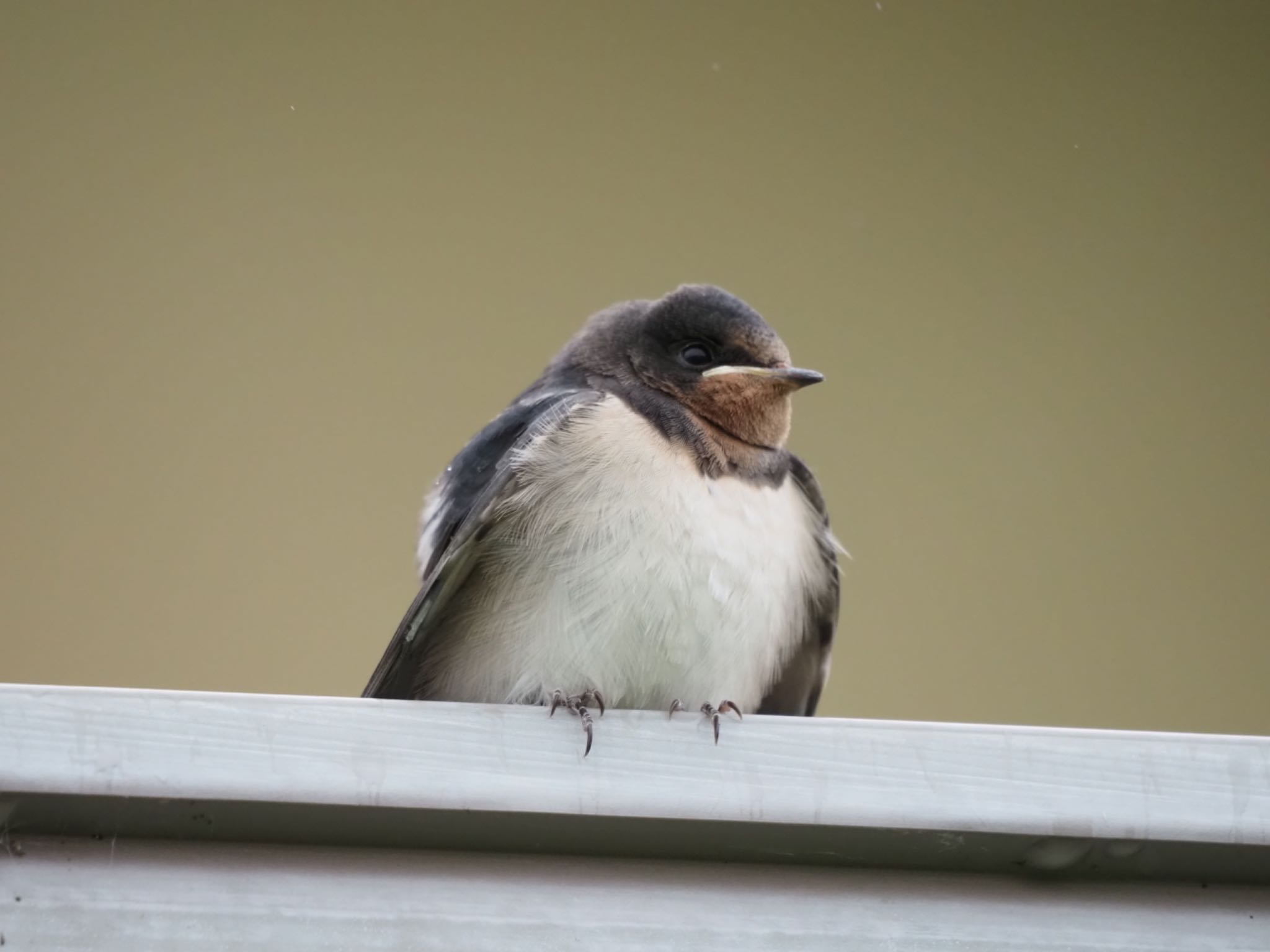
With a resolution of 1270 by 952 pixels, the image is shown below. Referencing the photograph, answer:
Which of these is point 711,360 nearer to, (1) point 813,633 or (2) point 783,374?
(2) point 783,374

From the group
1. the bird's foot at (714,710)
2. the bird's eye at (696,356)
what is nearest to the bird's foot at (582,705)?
the bird's foot at (714,710)

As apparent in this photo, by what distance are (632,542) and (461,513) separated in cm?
19

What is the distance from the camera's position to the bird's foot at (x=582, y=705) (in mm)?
932

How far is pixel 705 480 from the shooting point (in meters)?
1.48

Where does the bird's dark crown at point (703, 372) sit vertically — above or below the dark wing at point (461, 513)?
above

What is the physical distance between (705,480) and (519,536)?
187 millimetres

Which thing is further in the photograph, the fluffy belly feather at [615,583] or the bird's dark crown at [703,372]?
the bird's dark crown at [703,372]

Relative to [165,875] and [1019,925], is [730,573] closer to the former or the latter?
[1019,925]

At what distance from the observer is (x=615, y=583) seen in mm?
1373

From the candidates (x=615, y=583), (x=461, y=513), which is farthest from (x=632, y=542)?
(x=461, y=513)

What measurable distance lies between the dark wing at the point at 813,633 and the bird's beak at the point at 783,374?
0.11 metres

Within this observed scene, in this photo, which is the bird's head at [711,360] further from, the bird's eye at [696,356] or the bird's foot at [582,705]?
the bird's foot at [582,705]

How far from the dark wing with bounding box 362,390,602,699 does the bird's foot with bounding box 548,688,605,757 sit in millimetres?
288

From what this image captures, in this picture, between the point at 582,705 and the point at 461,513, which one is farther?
the point at 461,513
